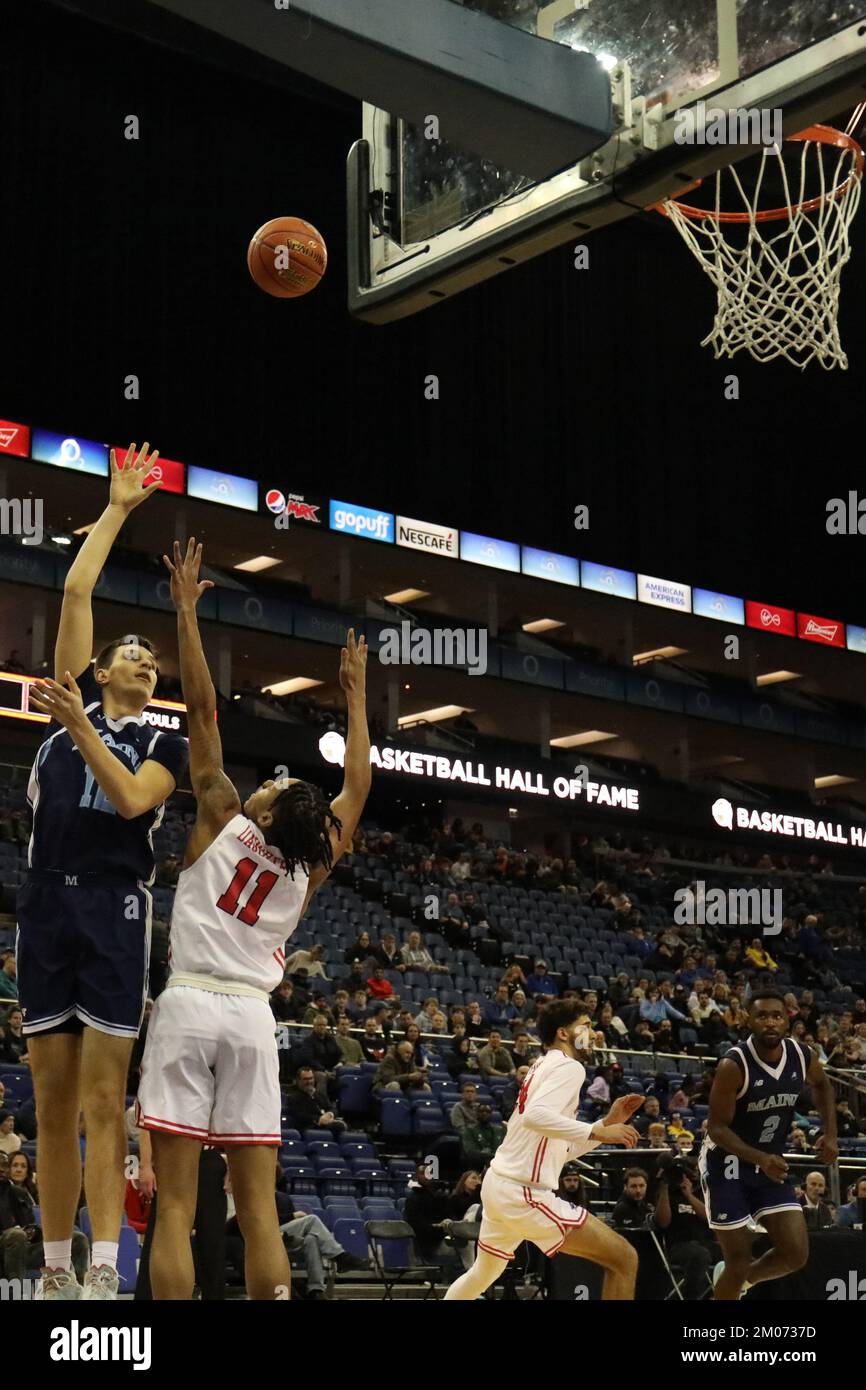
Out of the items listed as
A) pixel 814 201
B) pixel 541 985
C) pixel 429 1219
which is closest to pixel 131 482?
pixel 814 201

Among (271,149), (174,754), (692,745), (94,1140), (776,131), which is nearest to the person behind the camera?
(94,1140)

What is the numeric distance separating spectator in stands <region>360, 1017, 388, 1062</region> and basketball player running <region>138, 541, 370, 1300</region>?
417 inches

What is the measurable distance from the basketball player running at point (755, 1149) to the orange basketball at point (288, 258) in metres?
4.08

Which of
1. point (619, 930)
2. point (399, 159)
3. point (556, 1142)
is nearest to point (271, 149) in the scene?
point (619, 930)

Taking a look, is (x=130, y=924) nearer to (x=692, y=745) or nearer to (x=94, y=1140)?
(x=94, y=1140)

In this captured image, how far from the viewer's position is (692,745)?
36406mm

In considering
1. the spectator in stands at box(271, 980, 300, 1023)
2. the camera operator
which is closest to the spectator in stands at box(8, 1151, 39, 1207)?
the camera operator

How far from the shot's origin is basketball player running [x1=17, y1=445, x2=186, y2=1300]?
4.66 meters

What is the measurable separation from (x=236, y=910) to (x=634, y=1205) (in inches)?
250

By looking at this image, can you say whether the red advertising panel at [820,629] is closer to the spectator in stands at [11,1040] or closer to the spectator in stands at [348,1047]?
the spectator in stands at [348,1047]

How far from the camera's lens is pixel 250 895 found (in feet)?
16.4

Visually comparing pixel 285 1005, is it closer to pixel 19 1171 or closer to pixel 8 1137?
pixel 8 1137

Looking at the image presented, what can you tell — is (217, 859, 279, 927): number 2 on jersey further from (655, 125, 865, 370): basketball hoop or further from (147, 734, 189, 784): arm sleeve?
(655, 125, 865, 370): basketball hoop

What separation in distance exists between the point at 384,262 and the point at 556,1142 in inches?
162
